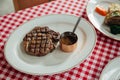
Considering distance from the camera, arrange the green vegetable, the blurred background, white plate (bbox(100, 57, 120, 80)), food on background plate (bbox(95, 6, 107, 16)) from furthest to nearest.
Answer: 1. the blurred background
2. food on background plate (bbox(95, 6, 107, 16))
3. the green vegetable
4. white plate (bbox(100, 57, 120, 80))

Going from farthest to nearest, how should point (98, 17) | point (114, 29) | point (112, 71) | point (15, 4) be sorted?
point (15, 4) → point (98, 17) → point (114, 29) → point (112, 71)

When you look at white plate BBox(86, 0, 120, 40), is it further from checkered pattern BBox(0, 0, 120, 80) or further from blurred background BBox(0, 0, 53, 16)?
blurred background BBox(0, 0, 53, 16)

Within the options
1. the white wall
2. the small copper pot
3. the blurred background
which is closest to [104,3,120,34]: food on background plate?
the small copper pot

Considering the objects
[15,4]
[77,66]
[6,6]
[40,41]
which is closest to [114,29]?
[77,66]

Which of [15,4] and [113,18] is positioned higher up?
[113,18]

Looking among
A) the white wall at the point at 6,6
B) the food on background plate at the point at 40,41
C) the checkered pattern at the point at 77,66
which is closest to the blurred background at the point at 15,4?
the white wall at the point at 6,6

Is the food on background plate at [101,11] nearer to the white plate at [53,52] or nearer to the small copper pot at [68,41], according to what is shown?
the white plate at [53,52]

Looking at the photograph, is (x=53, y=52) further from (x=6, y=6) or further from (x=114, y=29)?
(x=6, y=6)
